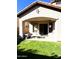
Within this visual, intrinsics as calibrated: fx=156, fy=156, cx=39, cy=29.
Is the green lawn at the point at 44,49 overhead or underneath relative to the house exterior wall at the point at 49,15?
underneath

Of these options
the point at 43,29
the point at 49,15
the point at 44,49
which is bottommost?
the point at 44,49

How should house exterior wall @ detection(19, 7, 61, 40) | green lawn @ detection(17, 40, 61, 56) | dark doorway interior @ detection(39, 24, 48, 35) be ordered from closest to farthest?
green lawn @ detection(17, 40, 61, 56) < house exterior wall @ detection(19, 7, 61, 40) < dark doorway interior @ detection(39, 24, 48, 35)

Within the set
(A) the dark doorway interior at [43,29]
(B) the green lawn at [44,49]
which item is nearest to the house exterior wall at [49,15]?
(B) the green lawn at [44,49]

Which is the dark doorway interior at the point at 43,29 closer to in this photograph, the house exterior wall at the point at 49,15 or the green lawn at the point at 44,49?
the house exterior wall at the point at 49,15

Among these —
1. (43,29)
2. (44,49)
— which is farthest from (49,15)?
(44,49)

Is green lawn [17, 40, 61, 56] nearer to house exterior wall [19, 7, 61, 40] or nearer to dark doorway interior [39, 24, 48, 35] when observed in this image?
house exterior wall [19, 7, 61, 40]

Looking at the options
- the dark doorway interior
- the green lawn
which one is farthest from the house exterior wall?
the dark doorway interior

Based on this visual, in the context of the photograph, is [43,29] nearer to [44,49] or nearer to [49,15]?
[49,15]

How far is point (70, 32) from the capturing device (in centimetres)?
169

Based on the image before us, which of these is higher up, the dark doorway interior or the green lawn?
the dark doorway interior

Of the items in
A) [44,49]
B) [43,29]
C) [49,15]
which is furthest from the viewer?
[43,29]
